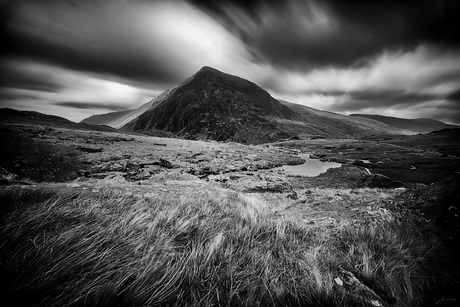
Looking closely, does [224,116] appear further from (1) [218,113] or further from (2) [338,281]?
(2) [338,281]

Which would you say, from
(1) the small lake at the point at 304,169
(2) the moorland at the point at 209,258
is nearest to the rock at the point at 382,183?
(1) the small lake at the point at 304,169

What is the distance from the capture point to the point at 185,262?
55.5 inches

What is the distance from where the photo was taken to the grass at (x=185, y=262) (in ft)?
3.44

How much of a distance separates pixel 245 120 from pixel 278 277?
143m

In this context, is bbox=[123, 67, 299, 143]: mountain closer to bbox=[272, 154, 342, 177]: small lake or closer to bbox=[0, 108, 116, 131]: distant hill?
bbox=[272, 154, 342, 177]: small lake

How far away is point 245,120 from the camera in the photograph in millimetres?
141000

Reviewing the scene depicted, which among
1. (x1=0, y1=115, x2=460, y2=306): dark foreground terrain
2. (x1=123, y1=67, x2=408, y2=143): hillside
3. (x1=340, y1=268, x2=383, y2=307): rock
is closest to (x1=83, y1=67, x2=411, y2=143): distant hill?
(x1=123, y1=67, x2=408, y2=143): hillside

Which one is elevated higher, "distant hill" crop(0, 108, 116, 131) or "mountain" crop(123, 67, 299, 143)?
"mountain" crop(123, 67, 299, 143)

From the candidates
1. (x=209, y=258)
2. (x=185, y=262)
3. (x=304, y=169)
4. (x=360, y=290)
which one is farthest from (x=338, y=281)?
(x=304, y=169)

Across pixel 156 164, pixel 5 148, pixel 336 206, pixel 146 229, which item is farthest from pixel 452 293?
pixel 5 148

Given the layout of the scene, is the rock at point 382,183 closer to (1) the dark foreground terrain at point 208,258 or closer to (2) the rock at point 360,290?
(1) the dark foreground terrain at point 208,258

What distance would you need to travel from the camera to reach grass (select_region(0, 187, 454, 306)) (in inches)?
41.3

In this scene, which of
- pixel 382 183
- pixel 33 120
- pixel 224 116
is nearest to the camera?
pixel 382 183

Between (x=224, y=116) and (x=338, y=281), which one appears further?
(x=224, y=116)
